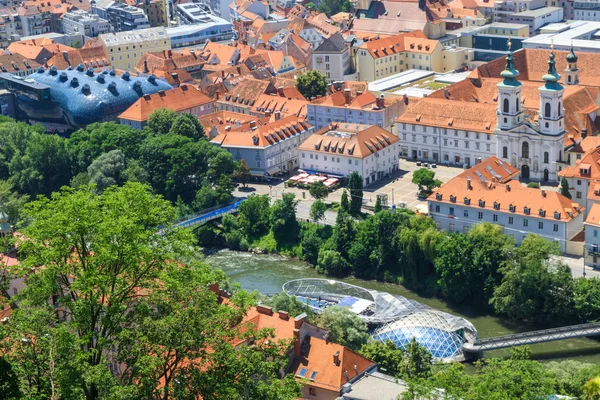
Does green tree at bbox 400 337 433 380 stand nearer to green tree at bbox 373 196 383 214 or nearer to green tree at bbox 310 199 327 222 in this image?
green tree at bbox 373 196 383 214

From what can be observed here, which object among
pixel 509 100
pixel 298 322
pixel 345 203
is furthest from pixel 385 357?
pixel 509 100

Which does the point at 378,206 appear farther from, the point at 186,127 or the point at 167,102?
the point at 167,102

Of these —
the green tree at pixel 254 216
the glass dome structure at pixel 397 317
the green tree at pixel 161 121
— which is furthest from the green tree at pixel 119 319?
the green tree at pixel 161 121

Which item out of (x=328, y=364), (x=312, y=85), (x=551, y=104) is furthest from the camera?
(x=312, y=85)

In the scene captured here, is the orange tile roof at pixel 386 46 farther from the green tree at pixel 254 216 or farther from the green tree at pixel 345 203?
the green tree at pixel 345 203

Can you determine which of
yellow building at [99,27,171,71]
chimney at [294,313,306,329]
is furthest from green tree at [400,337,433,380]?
yellow building at [99,27,171,71]

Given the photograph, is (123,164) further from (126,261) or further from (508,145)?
(126,261)
